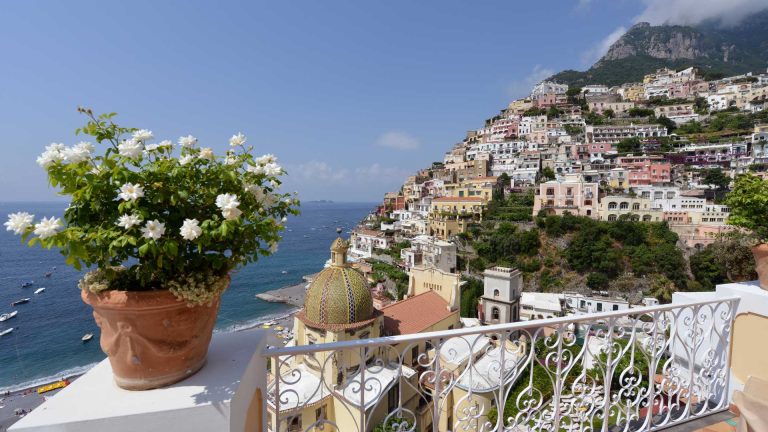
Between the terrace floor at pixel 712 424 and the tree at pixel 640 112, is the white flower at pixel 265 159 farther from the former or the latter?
the tree at pixel 640 112

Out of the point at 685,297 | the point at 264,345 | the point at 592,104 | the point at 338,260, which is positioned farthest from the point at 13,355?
the point at 592,104

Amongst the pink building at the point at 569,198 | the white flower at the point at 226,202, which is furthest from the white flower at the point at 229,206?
the pink building at the point at 569,198

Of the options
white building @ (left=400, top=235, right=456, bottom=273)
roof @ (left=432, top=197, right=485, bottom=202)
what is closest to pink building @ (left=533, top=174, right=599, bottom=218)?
roof @ (left=432, top=197, right=485, bottom=202)

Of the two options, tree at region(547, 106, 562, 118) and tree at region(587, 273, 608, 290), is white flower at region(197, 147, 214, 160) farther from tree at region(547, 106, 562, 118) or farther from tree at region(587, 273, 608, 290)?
tree at region(547, 106, 562, 118)

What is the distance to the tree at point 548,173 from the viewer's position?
156ft

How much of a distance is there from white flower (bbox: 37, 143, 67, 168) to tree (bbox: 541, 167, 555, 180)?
52.1 meters

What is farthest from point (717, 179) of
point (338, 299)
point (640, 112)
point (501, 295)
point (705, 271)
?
point (338, 299)

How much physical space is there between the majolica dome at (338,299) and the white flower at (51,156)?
11.5 m

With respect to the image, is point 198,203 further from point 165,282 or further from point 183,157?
point 165,282

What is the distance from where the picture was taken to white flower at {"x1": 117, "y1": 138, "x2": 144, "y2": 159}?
139 centimetres

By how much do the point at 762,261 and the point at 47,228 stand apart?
15.6 feet

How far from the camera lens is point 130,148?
139 centimetres

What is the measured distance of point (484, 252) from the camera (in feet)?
117

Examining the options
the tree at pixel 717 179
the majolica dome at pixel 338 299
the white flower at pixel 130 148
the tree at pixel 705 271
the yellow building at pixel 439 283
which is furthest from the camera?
the tree at pixel 717 179
